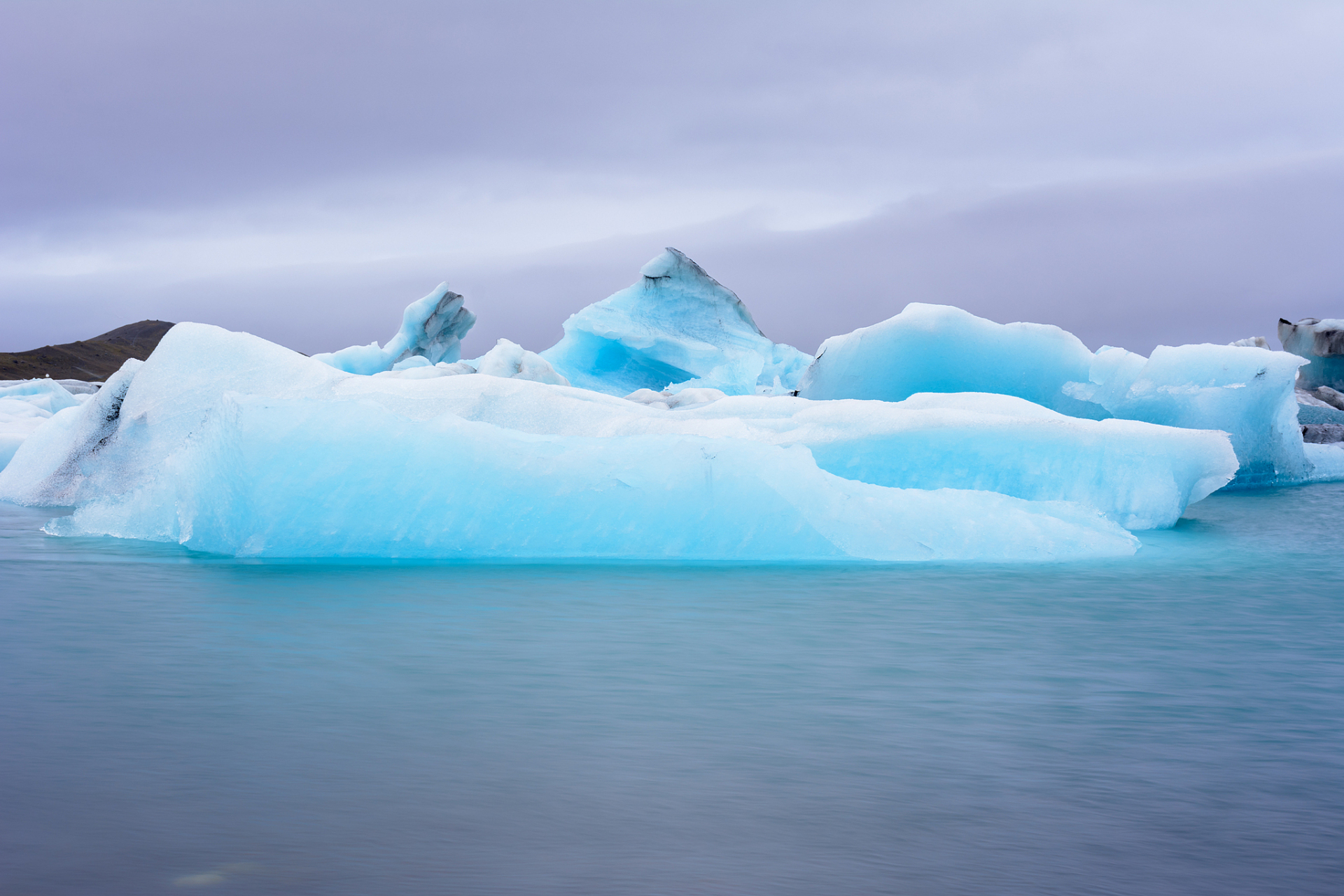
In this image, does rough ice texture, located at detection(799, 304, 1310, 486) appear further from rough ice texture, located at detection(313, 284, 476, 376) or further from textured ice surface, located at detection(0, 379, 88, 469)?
rough ice texture, located at detection(313, 284, 476, 376)

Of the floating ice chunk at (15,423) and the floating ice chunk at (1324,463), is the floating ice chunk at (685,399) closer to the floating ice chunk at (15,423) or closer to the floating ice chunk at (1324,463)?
the floating ice chunk at (15,423)

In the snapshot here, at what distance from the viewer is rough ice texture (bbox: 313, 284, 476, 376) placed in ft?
57.5

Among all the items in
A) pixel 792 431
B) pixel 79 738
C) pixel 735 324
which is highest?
pixel 735 324

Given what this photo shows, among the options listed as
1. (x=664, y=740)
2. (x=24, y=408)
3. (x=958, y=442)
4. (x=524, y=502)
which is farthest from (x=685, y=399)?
(x=664, y=740)

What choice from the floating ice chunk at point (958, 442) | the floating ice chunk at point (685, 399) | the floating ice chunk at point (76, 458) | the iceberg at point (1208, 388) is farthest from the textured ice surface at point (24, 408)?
the iceberg at point (1208, 388)

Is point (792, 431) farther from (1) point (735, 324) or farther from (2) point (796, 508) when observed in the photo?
(1) point (735, 324)

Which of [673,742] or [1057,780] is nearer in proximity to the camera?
[1057,780]

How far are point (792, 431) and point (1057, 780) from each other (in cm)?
489

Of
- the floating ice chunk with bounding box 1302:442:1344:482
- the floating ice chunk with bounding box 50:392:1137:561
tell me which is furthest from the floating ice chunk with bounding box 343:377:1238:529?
the floating ice chunk with bounding box 1302:442:1344:482

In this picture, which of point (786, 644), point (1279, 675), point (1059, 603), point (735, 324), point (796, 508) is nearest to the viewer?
point (1279, 675)

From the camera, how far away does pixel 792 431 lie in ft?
23.0

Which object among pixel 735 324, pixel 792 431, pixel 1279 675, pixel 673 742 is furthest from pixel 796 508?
pixel 735 324

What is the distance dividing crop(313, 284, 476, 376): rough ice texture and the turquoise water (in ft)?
44.5

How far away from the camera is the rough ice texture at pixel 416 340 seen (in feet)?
57.5
